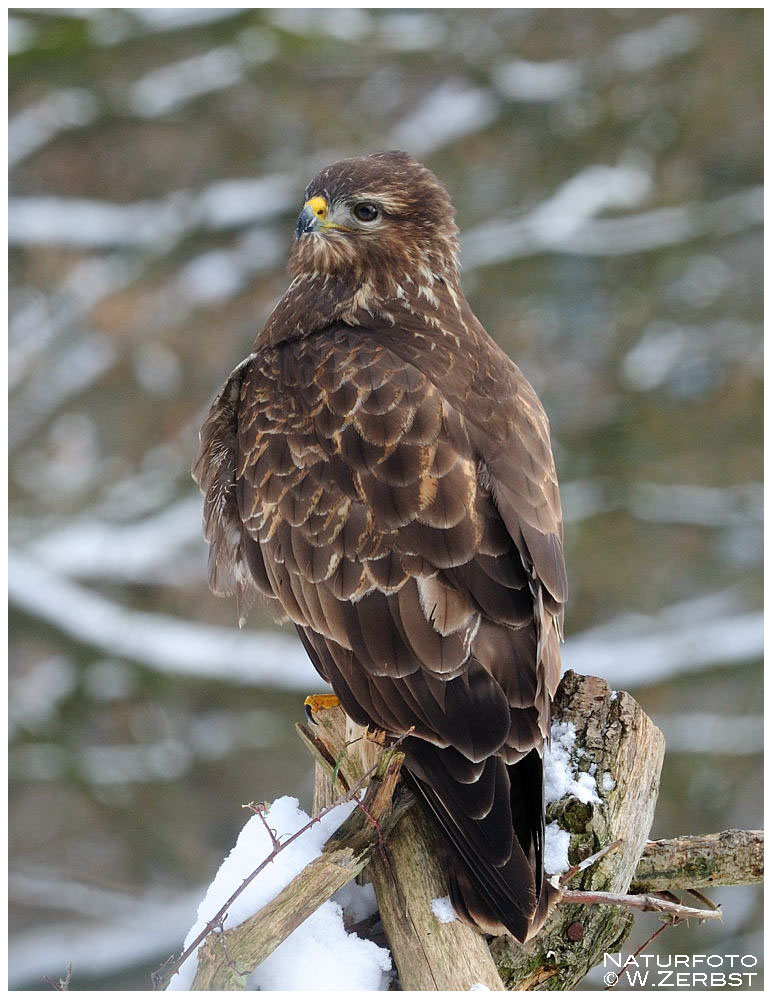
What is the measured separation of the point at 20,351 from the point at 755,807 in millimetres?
6787

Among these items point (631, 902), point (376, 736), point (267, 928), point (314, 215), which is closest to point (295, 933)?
point (267, 928)

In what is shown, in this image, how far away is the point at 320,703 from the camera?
12.6ft

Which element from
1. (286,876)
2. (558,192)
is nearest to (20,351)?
(558,192)

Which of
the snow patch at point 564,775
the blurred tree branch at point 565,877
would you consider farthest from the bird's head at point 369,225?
the snow patch at point 564,775

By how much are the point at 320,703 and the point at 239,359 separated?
6246 mm

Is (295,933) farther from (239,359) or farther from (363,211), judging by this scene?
(239,359)

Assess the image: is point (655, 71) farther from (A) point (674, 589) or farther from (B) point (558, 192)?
(A) point (674, 589)

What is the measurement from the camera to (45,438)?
977 cm

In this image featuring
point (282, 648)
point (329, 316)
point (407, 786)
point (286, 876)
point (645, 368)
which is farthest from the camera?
point (645, 368)

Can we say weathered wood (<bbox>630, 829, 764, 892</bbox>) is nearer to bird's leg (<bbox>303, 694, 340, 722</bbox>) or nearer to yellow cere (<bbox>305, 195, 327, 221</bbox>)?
bird's leg (<bbox>303, 694, 340, 722</bbox>)

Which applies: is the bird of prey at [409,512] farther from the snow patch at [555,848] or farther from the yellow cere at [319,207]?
the snow patch at [555,848]

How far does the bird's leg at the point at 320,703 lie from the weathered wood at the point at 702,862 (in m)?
1.01

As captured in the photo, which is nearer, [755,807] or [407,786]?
[407,786]

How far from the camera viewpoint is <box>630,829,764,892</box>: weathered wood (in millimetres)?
3254
